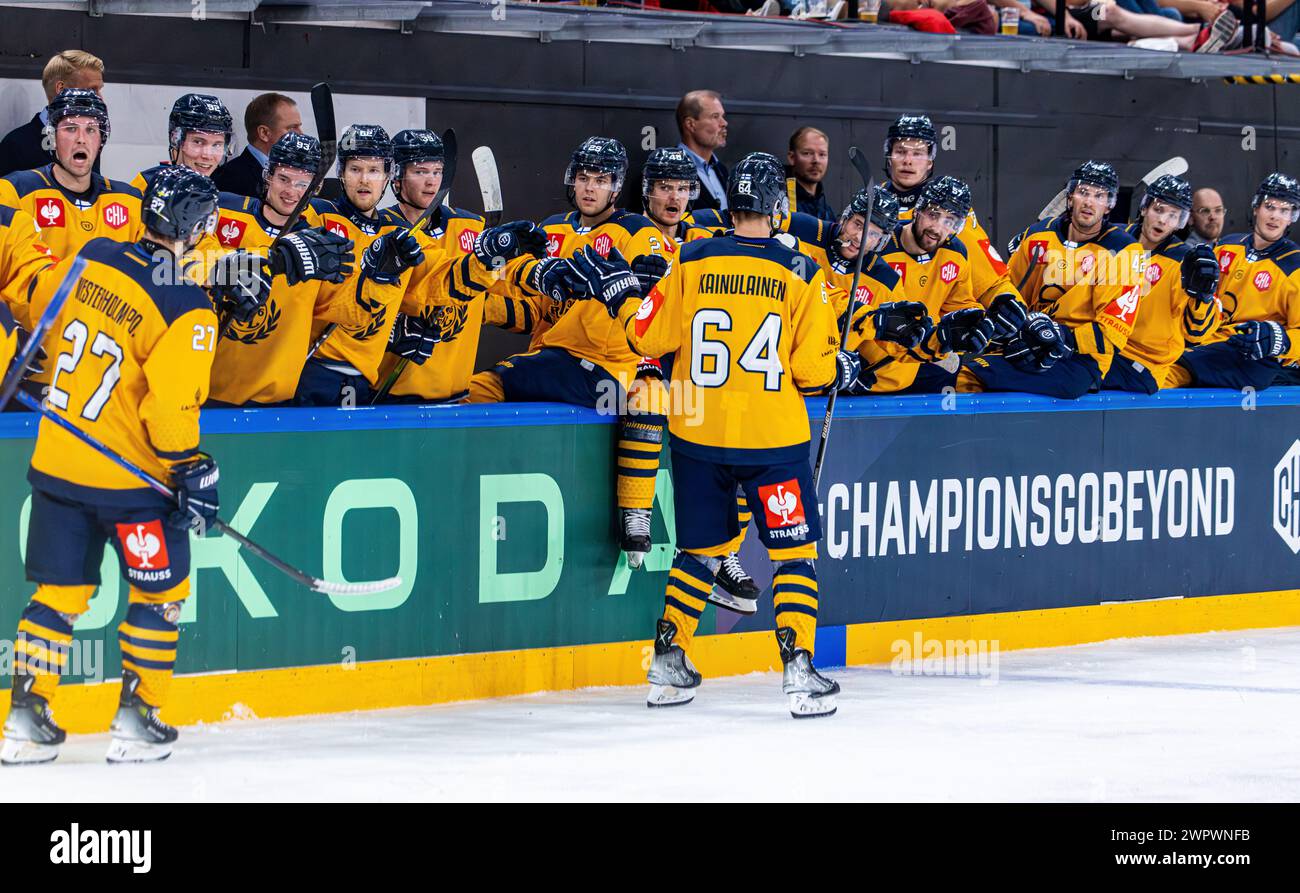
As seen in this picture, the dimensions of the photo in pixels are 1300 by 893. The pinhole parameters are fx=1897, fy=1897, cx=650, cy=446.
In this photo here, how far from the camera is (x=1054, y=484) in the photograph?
25.1ft

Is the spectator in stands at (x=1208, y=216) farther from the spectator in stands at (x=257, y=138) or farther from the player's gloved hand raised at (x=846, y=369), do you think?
the spectator in stands at (x=257, y=138)

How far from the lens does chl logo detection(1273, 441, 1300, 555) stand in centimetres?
837

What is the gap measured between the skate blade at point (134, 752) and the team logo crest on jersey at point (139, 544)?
0.49 meters

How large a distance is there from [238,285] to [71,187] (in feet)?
3.28

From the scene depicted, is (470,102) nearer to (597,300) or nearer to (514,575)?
(597,300)

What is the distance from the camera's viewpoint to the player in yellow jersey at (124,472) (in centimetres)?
518

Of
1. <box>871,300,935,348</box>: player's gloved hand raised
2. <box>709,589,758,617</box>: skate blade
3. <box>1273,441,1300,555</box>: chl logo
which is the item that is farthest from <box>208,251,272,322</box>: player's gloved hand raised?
<box>1273,441,1300,555</box>: chl logo

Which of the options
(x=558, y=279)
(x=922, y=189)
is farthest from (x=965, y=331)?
(x=558, y=279)

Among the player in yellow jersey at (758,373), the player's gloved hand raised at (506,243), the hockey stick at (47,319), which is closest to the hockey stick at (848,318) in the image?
the player in yellow jersey at (758,373)

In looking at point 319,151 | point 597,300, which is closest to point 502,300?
point 597,300

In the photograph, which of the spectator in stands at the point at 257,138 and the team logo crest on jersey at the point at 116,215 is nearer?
the team logo crest on jersey at the point at 116,215

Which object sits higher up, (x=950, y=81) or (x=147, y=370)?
(x=950, y=81)
